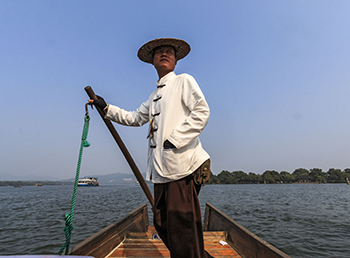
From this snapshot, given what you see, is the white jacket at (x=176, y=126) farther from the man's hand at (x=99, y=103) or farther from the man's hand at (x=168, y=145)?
the man's hand at (x=99, y=103)

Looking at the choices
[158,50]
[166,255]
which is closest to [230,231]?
[166,255]

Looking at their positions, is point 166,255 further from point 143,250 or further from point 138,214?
point 138,214

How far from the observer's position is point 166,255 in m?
2.84

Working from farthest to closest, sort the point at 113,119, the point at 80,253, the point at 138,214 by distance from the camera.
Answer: the point at 138,214
the point at 113,119
the point at 80,253

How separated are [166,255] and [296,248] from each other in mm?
5946

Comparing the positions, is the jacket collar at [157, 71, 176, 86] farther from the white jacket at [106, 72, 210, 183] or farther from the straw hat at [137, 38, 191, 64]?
the straw hat at [137, 38, 191, 64]

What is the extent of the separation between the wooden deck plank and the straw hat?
8.50 feet

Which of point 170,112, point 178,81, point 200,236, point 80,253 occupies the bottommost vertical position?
point 80,253

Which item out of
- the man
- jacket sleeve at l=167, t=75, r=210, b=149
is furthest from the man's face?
jacket sleeve at l=167, t=75, r=210, b=149

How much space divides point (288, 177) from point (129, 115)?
124966mm

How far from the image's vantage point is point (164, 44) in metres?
2.16

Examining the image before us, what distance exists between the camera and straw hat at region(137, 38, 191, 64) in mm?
2112

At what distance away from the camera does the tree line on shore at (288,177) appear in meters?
108

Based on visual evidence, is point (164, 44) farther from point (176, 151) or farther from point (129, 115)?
point (176, 151)
